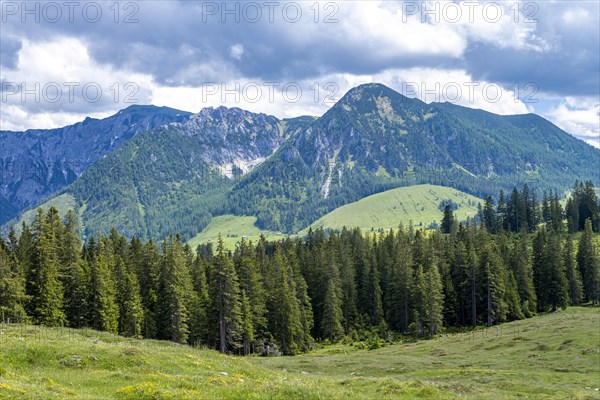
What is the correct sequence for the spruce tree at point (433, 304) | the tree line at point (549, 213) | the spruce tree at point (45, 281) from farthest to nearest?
1. the tree line at point (549, 213)
2. the spruce tree at point (433, 304)
3. the spruce tree at point (45, 281)

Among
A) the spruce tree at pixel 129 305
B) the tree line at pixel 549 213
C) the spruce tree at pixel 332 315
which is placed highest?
the tree line at pixel 549 213

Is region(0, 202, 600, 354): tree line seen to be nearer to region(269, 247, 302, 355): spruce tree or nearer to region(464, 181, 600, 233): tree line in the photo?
region(269, 247, 302, 355): spruce tree

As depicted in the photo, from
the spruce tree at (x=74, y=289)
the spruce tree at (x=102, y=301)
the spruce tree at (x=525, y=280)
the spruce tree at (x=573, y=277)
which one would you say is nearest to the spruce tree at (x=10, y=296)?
the spruce tree at (x=74, y=289)

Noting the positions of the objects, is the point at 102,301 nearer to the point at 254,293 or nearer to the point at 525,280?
the point at 254,293

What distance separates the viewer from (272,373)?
1471 inches

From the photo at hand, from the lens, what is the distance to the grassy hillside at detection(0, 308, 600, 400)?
2309cm

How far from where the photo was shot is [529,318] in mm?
108812

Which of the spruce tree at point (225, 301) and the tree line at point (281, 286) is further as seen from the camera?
the spruce tree at point (225, 301)

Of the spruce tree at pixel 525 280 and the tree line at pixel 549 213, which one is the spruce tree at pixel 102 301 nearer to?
the spruce tree at pixel 525 280

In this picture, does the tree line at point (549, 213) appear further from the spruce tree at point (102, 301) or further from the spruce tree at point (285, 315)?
the spruce tree at point (102, 301)

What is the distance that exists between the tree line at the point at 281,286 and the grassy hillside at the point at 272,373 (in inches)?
837

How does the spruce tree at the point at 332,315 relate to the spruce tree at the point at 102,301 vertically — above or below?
below

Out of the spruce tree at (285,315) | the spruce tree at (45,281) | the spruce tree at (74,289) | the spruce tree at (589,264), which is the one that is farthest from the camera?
the spruce tree at (589,264)

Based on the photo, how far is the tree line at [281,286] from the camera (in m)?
75.3
